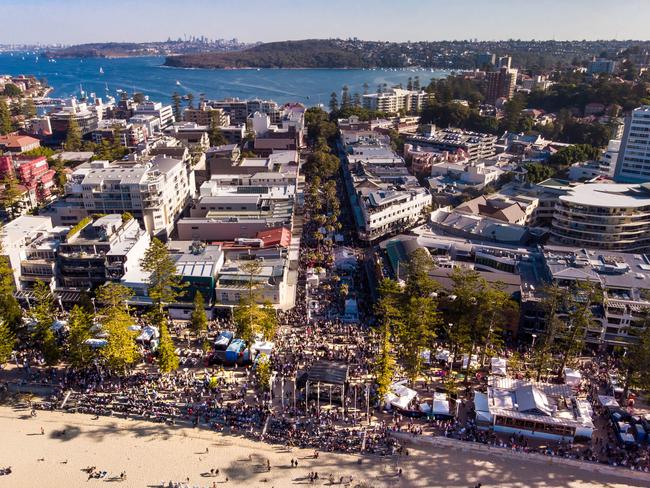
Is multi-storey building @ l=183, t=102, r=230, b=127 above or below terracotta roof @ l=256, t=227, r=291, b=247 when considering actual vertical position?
above

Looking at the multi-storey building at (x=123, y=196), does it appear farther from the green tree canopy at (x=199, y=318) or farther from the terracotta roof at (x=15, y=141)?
the terracotta roof at (x=15, y=141)

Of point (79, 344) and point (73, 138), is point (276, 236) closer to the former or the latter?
point (79, 344)

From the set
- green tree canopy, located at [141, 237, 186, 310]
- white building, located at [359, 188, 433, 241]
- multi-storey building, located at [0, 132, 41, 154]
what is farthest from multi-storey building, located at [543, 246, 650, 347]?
multi-storey building, located at [0, 132, 41, 154]

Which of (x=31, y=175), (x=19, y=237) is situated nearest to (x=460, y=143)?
(x=31, y=175)

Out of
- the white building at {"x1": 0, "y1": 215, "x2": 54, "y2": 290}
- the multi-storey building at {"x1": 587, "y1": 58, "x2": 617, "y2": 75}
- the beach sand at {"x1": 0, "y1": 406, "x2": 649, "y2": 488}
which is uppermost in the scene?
the multi-storey building at {"x1": 587, "y1": 58, "x2": 617, "y2": 75}

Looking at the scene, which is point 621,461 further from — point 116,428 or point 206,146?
point 206,146

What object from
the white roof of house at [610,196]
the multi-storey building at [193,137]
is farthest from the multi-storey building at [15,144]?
the white roof of house at [610,196]

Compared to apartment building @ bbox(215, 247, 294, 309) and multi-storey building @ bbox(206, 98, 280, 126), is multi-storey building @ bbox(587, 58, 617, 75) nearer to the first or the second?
multi-storey building @ bbox(206, 98, 280, 126)
